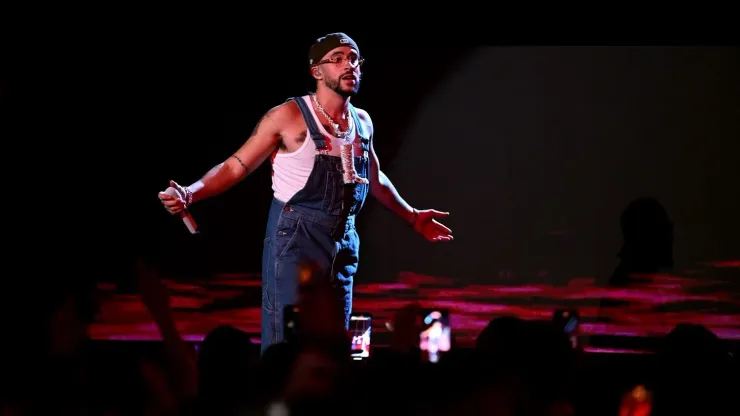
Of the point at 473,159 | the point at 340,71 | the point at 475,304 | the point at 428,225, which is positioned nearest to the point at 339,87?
the point at 340,71

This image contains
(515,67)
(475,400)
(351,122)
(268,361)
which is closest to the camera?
(475,400)

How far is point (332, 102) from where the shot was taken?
3.83 m

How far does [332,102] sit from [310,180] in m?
0.36

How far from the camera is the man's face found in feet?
12.5

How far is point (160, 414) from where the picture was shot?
1.70m

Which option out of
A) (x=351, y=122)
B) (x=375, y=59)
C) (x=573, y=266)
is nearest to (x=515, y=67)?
(x=375, y=59)

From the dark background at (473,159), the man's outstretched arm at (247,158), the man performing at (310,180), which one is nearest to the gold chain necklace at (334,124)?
the man performing at (310,180)

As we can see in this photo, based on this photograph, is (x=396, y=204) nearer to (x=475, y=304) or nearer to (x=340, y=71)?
(x=340, y=71)

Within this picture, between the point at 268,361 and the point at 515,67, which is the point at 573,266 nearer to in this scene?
the point at 515,67

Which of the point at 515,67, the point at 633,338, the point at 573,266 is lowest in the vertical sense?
the point at 633,338

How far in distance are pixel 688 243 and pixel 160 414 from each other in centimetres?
448

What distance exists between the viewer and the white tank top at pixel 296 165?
12.1ft

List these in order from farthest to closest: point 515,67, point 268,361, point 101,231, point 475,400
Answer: point 515,67 → point 101,231 → point 268,361 → point 475,400

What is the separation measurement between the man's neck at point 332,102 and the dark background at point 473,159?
5.52 feet
